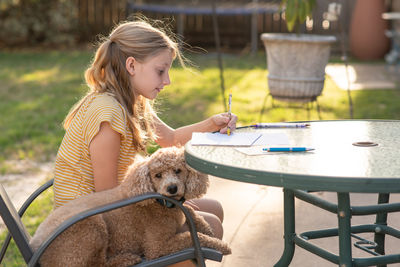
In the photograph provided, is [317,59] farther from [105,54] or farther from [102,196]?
[102,196]

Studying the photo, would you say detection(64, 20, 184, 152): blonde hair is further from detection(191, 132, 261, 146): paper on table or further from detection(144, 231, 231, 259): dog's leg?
detection(144, 231, 231, 259): dog's leg

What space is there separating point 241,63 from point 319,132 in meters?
8.17

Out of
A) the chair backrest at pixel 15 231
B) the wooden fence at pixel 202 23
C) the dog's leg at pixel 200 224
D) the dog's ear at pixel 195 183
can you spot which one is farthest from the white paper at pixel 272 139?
the wooden fence at pixel 202 23

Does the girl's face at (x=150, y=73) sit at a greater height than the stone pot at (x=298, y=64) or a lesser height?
greater

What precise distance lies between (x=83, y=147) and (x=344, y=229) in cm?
Answer: 107

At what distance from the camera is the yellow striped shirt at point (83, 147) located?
241 cm

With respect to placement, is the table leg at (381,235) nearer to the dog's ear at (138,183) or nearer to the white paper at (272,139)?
the white paper at (272,139)

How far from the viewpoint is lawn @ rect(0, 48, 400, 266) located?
5969 millimetres

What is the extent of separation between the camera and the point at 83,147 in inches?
96.0

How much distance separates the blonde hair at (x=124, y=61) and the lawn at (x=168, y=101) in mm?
1616

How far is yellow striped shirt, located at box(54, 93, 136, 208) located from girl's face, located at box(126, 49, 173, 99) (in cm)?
16

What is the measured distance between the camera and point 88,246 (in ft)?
7.03

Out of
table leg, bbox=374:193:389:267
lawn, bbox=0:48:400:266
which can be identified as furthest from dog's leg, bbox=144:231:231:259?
lawn, bbox=0:48:400:266

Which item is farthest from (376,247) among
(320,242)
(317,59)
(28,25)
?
(28,25)
